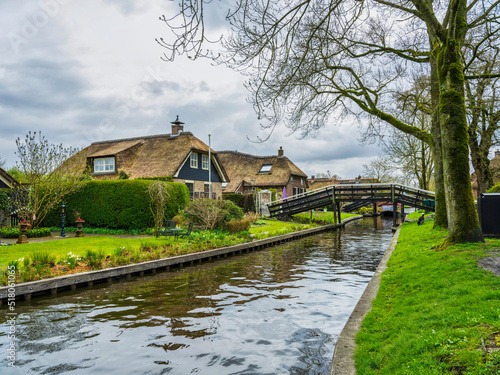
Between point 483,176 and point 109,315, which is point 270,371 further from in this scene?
point 483,176

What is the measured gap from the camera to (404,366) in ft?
13.4

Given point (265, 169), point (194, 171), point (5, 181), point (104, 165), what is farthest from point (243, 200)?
point (5, 181)

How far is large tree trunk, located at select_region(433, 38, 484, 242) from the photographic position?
1007cm

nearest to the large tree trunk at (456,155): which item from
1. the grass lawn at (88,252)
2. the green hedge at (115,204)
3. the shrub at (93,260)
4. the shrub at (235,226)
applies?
the grass lawn at (88,252)

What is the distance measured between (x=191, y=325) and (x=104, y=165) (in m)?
27.2

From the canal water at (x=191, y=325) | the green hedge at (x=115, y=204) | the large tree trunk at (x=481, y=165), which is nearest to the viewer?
the canal water at (x=191, y=325)

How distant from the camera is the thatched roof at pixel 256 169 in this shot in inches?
1903

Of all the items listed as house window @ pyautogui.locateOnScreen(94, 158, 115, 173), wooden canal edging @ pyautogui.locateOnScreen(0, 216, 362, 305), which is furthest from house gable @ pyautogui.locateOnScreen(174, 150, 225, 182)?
wooden canal edging @ pyautogui.locateOnScreen(0, 216, 362, 305)

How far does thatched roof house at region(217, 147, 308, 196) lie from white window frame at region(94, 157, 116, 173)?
58.1 feet

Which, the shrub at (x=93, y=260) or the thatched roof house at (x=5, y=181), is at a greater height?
the thatched roof house at (x=5, y=181)

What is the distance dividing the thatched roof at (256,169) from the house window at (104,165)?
58.4 ft

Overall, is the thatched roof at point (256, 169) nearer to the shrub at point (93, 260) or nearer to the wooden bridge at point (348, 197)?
the wooden bridge at point (348, 197)

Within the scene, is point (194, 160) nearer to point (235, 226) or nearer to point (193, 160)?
point (193, 160)

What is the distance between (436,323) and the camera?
4941 millimetres
